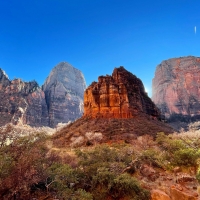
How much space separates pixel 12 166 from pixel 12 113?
110684mm

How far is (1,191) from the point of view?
10422 millimetres

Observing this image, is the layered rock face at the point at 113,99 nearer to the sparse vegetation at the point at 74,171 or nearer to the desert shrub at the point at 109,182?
the sparse vegetation at the point at 74,171

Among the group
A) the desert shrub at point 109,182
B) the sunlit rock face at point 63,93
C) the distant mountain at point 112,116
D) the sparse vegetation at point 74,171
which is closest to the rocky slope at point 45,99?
the sunlit rock face at point 63,93

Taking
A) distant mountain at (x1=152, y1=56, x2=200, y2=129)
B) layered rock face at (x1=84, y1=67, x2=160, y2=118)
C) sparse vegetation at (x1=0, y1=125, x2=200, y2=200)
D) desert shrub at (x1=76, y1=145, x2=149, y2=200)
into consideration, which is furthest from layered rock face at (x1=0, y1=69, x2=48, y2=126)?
desert shrub at (x1=76, y1=145, x2=149, y2=200)

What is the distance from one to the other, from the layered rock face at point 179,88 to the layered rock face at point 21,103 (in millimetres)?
84106

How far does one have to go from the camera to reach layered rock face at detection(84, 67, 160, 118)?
55.6 metres

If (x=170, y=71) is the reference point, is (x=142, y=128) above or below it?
below

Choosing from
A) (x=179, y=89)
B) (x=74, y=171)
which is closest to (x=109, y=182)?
(x=74, y=171)

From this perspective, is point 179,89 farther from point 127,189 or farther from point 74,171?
point 74,171

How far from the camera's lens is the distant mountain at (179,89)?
112500 mm

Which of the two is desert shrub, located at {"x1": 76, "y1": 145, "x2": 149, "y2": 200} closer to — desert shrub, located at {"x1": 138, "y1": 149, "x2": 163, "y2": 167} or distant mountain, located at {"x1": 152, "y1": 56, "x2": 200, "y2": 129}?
desert shrub, located at {"x1": 138, "y1": 149, "x2": 163, "y2": 167}

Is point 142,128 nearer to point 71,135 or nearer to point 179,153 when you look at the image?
point 71,135

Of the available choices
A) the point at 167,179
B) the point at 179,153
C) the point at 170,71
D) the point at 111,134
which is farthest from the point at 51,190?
the point at 170,71

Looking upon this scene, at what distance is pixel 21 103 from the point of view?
4660 inches
